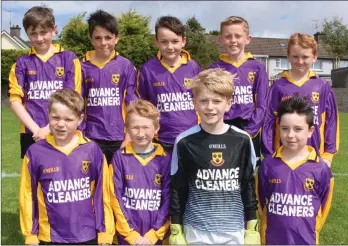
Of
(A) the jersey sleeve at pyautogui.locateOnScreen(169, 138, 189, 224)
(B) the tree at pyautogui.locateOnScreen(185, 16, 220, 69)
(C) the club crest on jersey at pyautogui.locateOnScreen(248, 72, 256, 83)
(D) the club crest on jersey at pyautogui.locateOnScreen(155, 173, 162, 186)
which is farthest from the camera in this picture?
(B) the tree at pyautogui.locateOnScreen(185, 16, 220, 69)

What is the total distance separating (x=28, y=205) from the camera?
372 cm

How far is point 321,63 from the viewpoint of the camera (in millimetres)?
68438

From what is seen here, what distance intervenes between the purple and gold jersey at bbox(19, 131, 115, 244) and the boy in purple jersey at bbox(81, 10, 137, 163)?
0.93 m

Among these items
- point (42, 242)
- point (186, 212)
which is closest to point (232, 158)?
point (186, 212)

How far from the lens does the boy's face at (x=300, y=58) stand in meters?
4.49

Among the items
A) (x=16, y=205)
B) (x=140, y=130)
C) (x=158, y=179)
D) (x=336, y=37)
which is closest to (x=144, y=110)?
(x=140, y=130)

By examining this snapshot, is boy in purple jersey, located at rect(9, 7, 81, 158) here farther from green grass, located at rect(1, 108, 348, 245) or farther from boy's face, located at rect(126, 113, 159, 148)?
green grass, located at rect(1, 108, 348, 245)

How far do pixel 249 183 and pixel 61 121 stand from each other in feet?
4.94

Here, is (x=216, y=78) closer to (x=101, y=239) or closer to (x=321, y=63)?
(x=101, y=239)

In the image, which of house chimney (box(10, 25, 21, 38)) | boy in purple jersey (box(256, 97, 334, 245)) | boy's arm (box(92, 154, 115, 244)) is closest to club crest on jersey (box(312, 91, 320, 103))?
boy in purple jersey (box(256, 97, 334, 245))

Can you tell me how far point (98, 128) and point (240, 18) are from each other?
175cm

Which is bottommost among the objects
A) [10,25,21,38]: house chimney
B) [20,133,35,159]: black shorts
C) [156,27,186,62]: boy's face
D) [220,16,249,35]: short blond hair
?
[20,133,35,159]: black shorts

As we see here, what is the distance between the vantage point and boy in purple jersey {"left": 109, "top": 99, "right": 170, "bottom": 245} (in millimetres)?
3719

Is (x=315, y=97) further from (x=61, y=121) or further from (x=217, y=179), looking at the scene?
(x=61, y=121)
